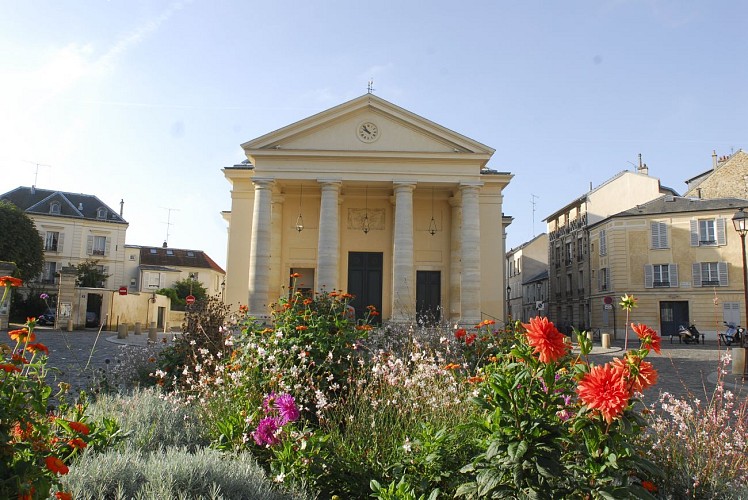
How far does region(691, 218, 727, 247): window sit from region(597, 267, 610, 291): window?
532 cm

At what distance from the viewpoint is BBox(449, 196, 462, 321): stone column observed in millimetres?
24141

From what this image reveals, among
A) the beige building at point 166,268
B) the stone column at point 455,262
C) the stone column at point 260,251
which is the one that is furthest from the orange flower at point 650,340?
the beige building at point 166,268

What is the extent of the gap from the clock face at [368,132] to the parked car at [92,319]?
24.6 metres

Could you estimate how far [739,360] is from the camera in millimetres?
13930

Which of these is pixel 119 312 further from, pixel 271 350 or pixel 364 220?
pixel 271 350

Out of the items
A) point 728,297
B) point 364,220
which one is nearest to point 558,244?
point 728,297

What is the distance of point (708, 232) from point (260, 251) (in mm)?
27298

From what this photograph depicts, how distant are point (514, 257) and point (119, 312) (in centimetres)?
4023

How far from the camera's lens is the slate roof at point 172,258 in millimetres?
62938

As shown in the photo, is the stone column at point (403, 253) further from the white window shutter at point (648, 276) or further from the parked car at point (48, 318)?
the parked car at point (48, 318)

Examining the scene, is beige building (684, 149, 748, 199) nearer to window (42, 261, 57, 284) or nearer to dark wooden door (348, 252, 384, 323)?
dark wooden door (348, 252, 384, 323)

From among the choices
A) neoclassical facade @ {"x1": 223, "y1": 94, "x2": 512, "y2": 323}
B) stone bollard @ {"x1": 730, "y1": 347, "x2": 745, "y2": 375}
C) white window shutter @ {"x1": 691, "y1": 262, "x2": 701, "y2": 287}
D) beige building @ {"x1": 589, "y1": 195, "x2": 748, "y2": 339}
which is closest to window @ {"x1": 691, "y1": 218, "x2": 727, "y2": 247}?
beige building @ {"x1": 589, "y1": 195, "x2": 748, "y2": 339}

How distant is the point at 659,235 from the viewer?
114 ft

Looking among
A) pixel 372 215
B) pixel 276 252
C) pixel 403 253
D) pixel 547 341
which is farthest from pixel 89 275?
pixel 547 341
